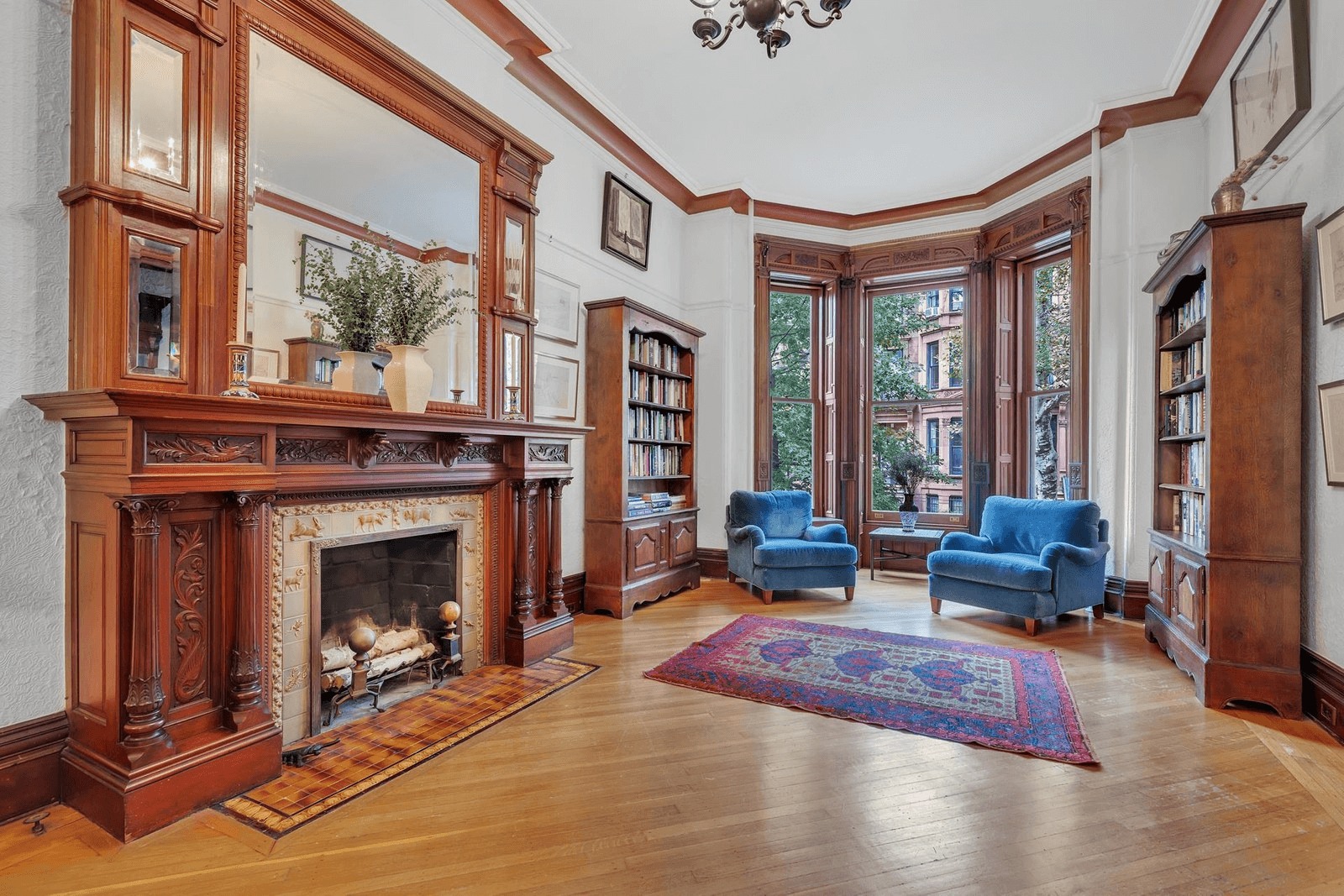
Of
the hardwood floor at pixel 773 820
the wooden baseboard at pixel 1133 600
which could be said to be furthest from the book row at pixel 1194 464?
the hardwood floor at pixel 773 820

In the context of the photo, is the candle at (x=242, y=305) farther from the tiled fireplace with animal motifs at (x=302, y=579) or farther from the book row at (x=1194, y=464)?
the book row at (x=1194, y=464)

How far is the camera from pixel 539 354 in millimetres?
4465

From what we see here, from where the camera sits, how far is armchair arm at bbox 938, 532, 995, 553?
5102mm

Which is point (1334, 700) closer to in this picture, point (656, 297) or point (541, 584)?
point (541, 584)

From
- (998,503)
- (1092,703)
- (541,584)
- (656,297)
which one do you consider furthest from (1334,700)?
(656,297)

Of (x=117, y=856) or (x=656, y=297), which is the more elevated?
(x=656, y=297)

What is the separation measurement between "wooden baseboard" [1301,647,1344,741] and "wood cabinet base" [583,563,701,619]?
3.75 meters

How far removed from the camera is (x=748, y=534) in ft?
18.0

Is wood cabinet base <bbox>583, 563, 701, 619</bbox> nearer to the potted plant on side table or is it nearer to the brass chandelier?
the potted plant on side table

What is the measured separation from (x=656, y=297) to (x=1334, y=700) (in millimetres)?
5132

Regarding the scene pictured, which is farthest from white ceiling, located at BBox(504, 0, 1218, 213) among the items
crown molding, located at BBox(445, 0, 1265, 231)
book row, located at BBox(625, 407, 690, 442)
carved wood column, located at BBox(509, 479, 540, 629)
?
carved wood column, located at BBox(509, 479, 540, 629)

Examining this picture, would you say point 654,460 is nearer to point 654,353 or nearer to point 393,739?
point 654,353

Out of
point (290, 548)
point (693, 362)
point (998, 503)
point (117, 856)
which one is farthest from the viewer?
point (693, 362)

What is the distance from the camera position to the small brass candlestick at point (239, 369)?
237 cm
